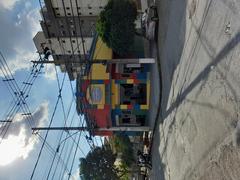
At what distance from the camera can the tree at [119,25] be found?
2269 cm

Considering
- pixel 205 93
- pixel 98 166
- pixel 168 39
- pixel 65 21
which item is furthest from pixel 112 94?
pixel 205 93

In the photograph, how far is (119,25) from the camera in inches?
889

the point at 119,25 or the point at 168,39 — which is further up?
the point at 119,25

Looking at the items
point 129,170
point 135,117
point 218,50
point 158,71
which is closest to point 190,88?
point 218,50

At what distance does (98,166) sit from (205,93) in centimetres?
2017

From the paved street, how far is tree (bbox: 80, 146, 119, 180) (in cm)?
1310

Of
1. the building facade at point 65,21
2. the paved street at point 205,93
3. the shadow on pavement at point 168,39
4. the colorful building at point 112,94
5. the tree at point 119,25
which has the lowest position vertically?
the paved street at point 205,93

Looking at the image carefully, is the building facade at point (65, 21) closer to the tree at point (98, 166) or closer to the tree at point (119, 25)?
the tree at point (119, 25)

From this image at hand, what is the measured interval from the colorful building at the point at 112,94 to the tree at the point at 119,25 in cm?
178

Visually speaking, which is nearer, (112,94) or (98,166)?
(112,94)

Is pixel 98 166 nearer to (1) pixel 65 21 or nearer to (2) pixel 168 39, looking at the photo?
(2) pixel 168 39

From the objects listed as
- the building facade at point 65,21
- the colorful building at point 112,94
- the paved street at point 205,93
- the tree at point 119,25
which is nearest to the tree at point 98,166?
the colorful building at point 112,94

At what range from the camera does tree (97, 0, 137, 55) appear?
2269cm

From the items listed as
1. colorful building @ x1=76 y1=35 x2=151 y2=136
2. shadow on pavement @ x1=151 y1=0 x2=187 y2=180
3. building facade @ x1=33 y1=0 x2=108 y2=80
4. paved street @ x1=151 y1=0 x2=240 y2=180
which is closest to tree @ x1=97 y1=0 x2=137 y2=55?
colorful building @ x1=76 y1=35 x2=151 y2=136
